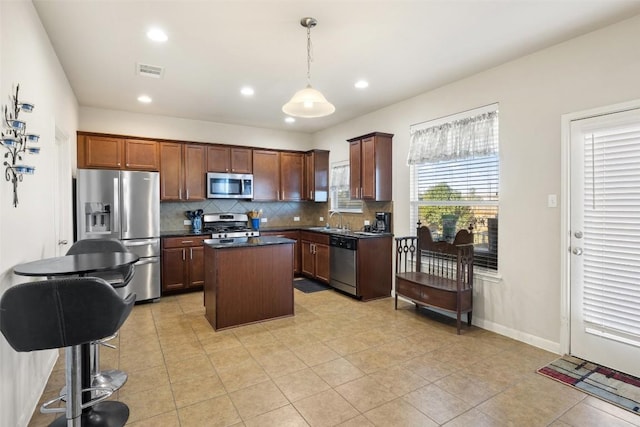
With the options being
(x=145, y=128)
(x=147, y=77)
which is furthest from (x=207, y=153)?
(x=147, y=77)

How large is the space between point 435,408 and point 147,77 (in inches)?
171

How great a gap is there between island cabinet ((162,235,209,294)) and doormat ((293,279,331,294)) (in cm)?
157

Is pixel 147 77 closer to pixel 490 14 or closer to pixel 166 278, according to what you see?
pixel 166 278

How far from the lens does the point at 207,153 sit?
5699 millimetres

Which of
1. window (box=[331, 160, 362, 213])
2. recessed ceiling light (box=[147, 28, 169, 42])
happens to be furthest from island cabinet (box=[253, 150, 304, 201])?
recessed ceiling light (box=[147, 28, 169, 42])

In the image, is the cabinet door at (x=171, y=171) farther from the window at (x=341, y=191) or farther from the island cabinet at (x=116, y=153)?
the window at (x=341, y=191)

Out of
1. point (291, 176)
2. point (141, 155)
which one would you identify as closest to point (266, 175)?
point (291, 176)

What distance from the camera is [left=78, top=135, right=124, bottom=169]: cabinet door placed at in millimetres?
4785

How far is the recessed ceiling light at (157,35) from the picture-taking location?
289cm

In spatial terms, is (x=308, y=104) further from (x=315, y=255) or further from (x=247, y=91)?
(x=315, y=255)

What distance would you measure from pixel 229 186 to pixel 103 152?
1.89 m

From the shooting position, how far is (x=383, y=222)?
504cm

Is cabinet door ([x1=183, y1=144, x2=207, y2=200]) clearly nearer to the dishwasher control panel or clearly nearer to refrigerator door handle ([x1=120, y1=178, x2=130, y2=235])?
refrigerator door handle ([x1=120, y1=178, x2=130, y2=235])

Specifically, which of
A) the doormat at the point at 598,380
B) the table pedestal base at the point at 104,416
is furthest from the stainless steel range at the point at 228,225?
the doormat at the point at 598,380
